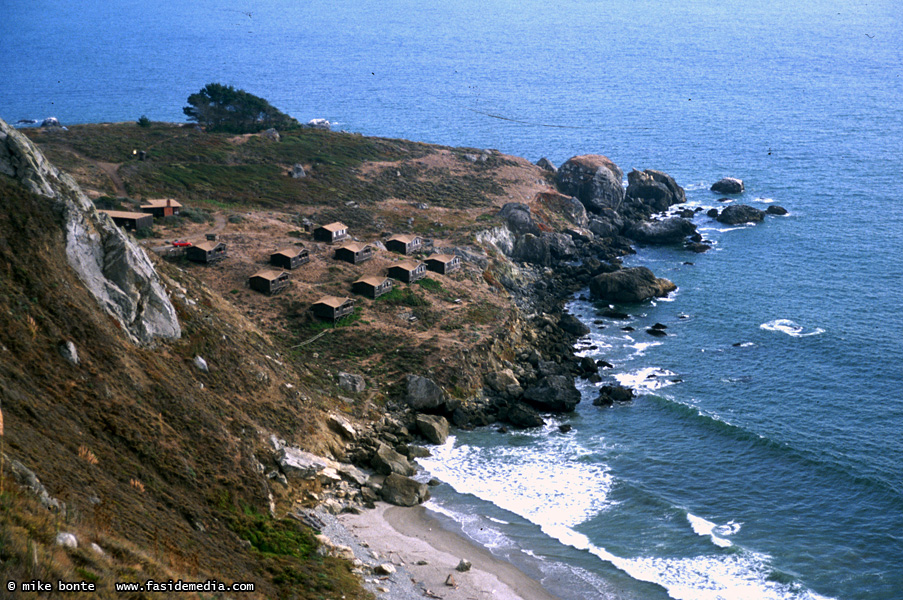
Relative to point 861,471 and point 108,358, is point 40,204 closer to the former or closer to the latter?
point 108,358

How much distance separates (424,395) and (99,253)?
27273 mm

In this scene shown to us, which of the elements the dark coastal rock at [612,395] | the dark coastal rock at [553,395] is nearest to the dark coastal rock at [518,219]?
the dark coastal rock at [612,395]

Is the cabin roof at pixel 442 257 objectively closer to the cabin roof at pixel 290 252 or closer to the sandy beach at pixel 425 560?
the cabin roof at pixel 290 252

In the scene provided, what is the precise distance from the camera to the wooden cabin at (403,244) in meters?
86.2

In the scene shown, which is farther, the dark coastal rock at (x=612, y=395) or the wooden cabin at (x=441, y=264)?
the wooden cabin at (x=441, y=264)

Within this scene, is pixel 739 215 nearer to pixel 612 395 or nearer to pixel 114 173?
pixel 612 395

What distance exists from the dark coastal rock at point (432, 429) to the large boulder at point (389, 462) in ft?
14.8

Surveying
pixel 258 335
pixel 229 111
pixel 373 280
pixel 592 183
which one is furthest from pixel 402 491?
pixel 229 111

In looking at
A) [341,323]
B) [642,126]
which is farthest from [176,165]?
[642,126]

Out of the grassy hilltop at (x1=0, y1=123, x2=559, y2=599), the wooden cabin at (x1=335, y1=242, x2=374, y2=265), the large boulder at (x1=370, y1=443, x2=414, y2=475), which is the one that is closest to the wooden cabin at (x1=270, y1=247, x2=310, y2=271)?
the grassy hilltop at (x1=0, y1=123, x2=559, y2=599)

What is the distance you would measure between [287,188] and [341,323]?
38.4 meters

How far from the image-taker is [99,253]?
47.8 m

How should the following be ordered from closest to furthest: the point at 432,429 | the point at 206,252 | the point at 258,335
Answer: the point at 432,429 < the point at 258,335 < the point at 206,252

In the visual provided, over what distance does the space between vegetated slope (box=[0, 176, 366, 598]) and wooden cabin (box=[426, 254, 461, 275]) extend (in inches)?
1308
